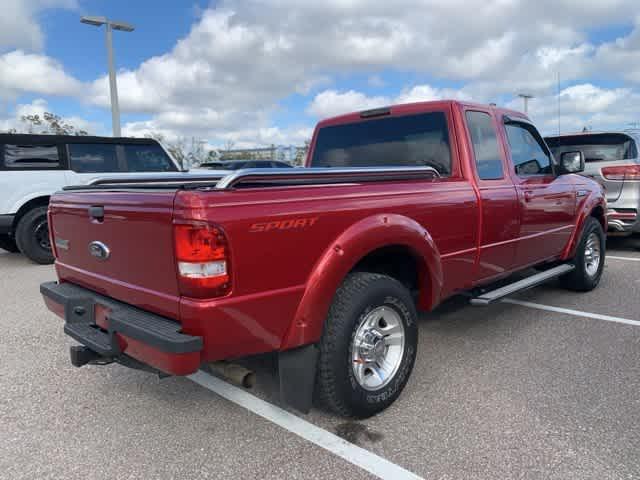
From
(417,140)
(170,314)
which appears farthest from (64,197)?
(417,140)

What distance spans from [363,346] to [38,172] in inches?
264

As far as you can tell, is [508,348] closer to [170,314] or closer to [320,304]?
[320,304]

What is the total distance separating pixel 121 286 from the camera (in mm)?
2510

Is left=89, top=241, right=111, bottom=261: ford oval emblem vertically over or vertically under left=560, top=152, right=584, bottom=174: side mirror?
under

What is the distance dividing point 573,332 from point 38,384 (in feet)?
13.3

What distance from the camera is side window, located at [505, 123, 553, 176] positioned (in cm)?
405

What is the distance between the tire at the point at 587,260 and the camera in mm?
5008

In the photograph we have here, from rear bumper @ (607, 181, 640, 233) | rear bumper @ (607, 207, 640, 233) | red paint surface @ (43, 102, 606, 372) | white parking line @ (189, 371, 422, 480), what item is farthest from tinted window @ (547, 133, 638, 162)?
white parking line @ (189, 371, 422, 480)

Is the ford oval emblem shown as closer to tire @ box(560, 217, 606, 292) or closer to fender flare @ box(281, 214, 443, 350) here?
Result: fender flare @ box(281, 214, 443, 350)

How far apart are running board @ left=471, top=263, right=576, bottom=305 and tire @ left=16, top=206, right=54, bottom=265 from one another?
6547 millimetres

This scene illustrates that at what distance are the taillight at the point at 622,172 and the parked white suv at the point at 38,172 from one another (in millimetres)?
6102

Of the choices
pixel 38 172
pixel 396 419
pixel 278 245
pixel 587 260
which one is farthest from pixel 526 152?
pixel 38 172

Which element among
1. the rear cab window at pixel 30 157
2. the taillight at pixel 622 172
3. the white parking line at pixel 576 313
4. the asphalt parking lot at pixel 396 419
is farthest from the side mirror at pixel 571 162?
the rear cab window at pixel 30 157

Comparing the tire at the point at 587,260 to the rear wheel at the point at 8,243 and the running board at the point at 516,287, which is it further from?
the rear wheel at the point at 8,243
